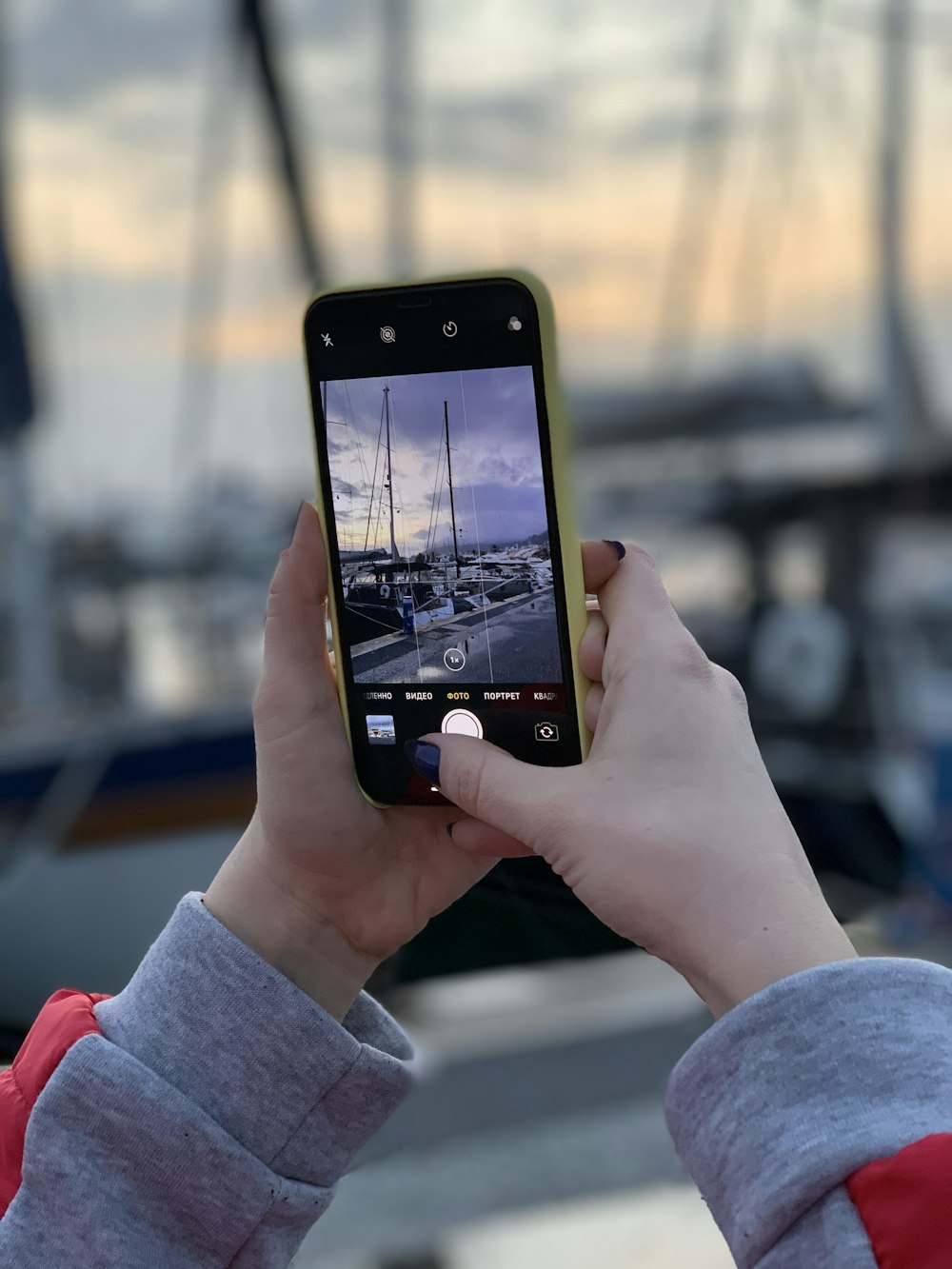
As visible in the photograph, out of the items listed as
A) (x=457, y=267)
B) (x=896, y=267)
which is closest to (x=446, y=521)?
(x=457, y=267)

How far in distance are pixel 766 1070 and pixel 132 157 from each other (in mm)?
1720

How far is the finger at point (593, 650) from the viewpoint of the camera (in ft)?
1.40

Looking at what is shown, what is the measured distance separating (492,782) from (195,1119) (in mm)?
138

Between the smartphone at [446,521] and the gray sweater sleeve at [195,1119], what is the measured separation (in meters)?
0.08

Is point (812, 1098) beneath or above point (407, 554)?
beneath

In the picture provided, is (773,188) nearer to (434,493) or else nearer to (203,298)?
(203,298)

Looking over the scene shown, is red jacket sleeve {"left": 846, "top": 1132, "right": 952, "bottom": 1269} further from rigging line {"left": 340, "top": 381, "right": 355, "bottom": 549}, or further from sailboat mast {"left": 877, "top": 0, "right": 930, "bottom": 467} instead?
sailboat mast {"left": 877, "top": 0, "right": 930, "bottom": 467}

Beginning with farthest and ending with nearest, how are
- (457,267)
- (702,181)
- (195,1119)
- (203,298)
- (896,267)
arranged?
(896,267) → (702,181) → (203,298) → (457,267) → (195,1119)

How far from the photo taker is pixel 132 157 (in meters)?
1.78

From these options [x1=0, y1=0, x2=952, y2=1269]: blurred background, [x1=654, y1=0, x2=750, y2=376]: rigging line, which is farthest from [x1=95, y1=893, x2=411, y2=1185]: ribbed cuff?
[x1=654, y1=0, x2=750, y2=376]: rigging line

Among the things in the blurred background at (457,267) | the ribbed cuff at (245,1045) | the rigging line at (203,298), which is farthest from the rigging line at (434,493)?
the rigging line at (203,298)

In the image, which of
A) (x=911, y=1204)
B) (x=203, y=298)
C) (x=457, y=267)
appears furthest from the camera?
(x=203, y=298)

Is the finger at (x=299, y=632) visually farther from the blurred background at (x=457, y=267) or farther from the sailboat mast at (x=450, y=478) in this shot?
the blurred background at (x=457, y=267)

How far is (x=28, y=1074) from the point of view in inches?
16.6
